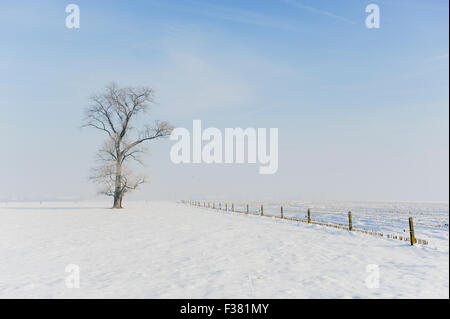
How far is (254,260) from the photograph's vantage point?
322 inches

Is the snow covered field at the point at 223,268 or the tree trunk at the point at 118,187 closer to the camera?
the snow covered field at the point at 223,268

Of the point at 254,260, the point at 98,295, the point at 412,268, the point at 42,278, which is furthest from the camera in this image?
the point at 254,260

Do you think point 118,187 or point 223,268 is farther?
point 118,187

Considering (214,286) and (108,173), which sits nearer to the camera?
(214,286)

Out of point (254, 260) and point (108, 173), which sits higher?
point (108, 173)

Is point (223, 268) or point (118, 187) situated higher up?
point (118, 187)

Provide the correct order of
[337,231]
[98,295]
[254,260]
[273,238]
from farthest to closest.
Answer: [337,231], [273,238], [254,260], [98,295]

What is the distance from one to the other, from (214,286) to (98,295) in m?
2.30

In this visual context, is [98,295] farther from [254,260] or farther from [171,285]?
[254,260]

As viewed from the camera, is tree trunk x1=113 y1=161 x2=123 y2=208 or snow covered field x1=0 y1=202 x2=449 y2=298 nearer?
snow covered field x1=0 y1=202 x2=449 y2=298
